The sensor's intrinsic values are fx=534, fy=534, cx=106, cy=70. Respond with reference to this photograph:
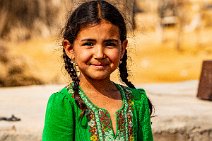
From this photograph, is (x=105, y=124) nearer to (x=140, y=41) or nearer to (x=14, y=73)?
(x=14, y=73)

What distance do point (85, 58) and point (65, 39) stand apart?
0.16m

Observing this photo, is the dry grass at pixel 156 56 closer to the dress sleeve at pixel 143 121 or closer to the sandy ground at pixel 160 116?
the sandy ground at pixel 160 116

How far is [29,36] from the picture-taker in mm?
16797

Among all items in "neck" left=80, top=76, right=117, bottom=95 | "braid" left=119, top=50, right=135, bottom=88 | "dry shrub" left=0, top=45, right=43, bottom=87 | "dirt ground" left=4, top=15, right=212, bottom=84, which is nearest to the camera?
"neck" left=80, top=76, right=117, bottom=95

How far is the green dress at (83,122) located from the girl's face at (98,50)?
0.11m

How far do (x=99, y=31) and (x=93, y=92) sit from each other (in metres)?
0.24

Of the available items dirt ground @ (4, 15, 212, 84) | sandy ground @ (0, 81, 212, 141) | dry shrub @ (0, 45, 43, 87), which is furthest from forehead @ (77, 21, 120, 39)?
dirt ground @ (4, 15, 212, 84)

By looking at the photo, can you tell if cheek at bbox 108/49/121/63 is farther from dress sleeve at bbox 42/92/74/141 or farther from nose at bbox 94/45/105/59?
dress sleeve at bbox 42/92/74/141

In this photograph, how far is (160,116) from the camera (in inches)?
137

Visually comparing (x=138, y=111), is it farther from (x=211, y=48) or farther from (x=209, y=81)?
(x=211, y=48)

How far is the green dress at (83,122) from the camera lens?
6.27ft

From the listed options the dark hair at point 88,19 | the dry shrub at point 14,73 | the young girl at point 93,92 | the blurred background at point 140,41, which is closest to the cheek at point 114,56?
the young girl at point 93,92

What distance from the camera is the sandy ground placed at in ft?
10.3

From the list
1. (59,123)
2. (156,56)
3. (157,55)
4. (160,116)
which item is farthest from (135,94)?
(157,55)
